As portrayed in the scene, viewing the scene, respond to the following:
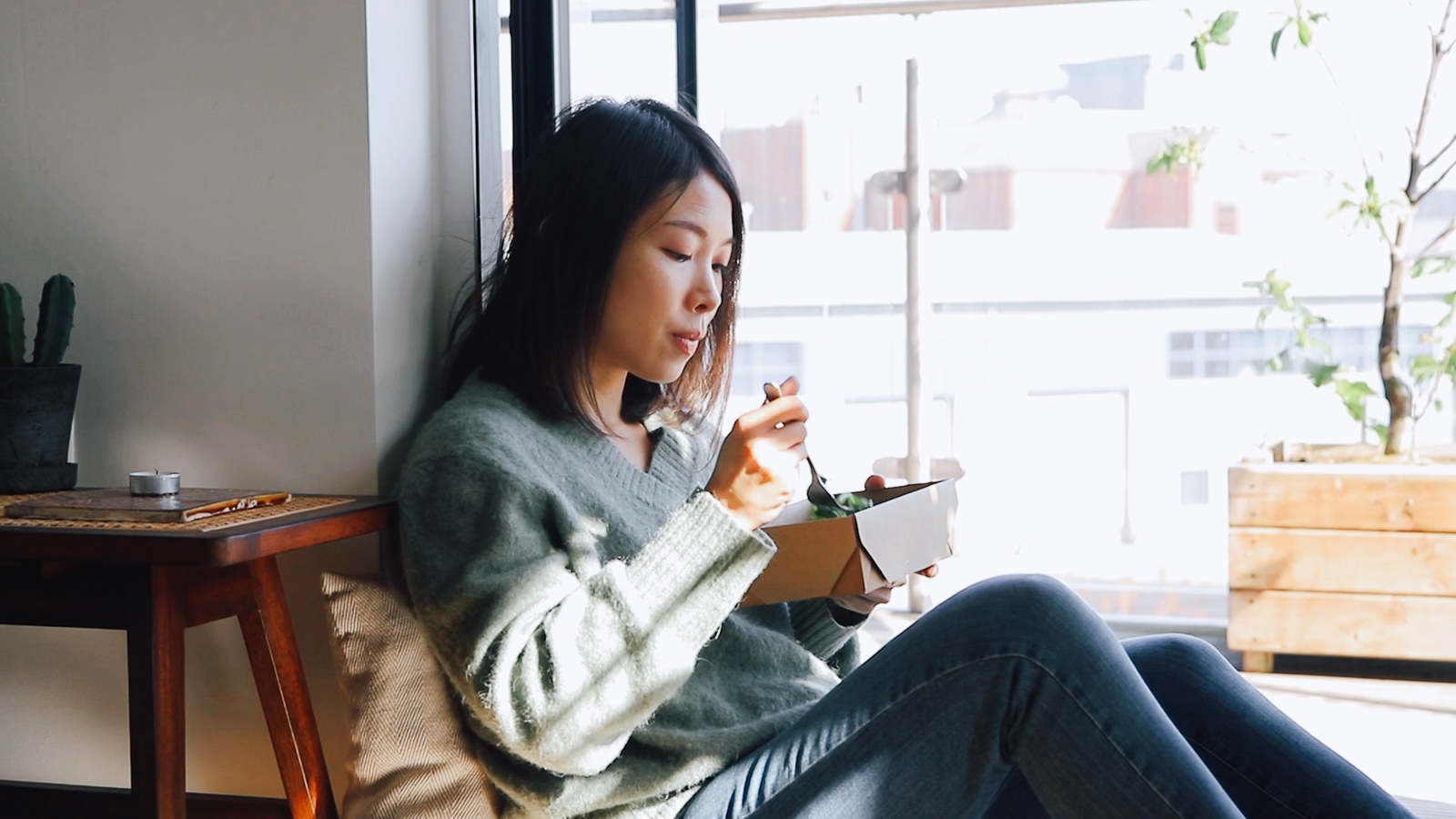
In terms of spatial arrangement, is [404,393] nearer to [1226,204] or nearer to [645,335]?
[645,335]

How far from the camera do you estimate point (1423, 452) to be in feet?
9.59

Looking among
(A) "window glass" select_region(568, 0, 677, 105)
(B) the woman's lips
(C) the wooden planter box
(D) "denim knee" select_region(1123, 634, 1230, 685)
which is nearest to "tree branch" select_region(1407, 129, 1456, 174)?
(C) the wooden planter box

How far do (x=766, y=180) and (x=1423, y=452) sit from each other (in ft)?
5.76

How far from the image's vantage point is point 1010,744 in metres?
1.12

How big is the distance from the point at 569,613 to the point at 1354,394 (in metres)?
2.41

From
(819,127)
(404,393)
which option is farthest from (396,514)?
(819,127)

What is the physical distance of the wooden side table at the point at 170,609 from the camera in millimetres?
1047

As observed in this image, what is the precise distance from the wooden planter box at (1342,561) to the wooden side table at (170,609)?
6.80 feet

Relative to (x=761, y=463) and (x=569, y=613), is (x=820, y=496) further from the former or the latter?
(x=569, y=613)

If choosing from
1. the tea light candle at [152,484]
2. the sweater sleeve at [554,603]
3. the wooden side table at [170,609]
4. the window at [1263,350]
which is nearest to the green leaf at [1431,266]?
the window at [1263,350]

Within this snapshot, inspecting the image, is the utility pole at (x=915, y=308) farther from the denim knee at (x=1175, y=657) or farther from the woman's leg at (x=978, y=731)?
the woman's leg at (x=978, y=731)

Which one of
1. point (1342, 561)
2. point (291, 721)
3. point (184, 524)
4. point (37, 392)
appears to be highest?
point (37, 392)

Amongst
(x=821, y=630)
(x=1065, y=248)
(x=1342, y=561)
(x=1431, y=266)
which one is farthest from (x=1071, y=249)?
(x=821, y=630)

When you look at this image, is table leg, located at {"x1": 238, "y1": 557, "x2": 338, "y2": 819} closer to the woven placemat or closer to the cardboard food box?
the woven placemat
